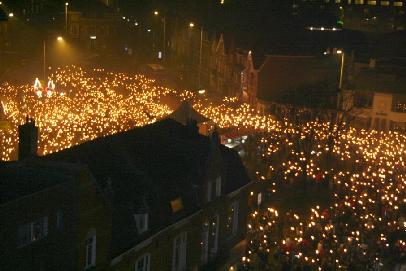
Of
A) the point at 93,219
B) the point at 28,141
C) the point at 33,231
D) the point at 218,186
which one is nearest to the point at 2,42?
the point at 218,186

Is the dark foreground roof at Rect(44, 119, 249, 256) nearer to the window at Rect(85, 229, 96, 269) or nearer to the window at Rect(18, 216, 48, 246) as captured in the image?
the window at Rect(85, 229, 96, 269)

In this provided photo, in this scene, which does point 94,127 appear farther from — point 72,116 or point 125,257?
point 125,257

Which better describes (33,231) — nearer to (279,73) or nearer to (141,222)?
(141,222)

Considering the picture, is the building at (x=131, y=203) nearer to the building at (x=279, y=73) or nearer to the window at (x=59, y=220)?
the window at (x=59, y=220)

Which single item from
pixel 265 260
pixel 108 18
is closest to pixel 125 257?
pixel 265 260

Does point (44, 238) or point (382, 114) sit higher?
point (44, 238)

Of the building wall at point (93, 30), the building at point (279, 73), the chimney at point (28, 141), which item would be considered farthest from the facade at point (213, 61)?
the chimney at point (28, 141)
